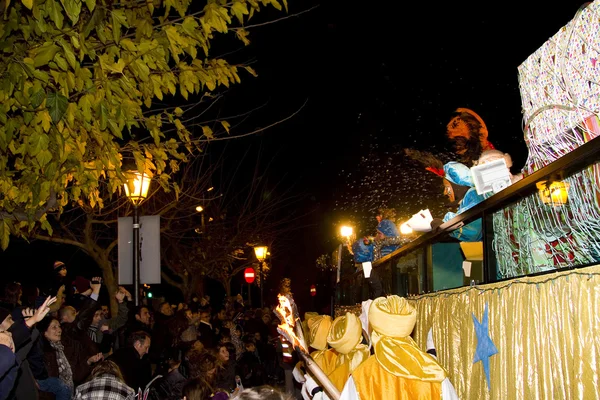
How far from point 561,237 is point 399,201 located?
910cm

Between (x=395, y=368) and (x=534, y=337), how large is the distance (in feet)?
3.73

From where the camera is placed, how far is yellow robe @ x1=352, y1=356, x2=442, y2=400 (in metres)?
4.41

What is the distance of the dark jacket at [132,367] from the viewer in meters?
7.78

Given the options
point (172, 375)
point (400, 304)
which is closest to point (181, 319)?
point (172, 375)

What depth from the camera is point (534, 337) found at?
11.9ft

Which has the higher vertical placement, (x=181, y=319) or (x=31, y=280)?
(x=31, y=280)

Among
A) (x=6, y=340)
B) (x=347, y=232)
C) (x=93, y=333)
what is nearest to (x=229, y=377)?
(x=93, y=333)

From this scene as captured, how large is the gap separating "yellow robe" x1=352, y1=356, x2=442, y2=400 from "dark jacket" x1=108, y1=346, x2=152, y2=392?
13.1 ft

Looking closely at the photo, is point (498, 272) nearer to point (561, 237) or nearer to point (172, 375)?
point (561, 237)

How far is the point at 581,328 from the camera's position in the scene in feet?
10.2

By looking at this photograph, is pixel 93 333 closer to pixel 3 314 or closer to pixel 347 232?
pixel 3 314

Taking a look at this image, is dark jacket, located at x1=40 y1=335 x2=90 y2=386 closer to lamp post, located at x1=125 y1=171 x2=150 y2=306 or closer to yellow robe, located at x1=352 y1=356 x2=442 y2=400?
lamp post, located at x1=125 y1=171 x2=150 y2=306

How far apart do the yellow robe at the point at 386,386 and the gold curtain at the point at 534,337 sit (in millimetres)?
392

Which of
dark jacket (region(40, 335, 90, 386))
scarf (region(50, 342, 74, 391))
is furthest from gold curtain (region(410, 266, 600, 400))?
dark jacket (region(40, 335, 90, 386))
